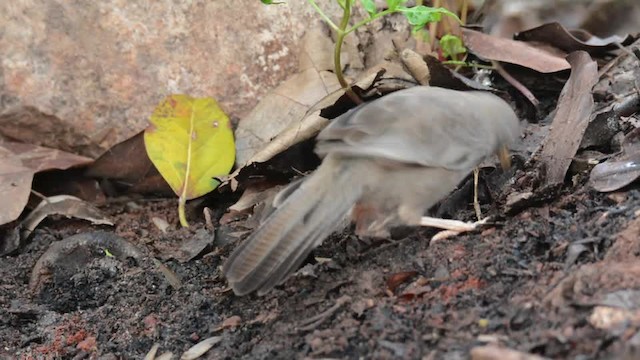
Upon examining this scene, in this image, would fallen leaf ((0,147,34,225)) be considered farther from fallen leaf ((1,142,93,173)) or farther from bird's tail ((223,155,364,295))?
bird's tail ((223,155,364,295))

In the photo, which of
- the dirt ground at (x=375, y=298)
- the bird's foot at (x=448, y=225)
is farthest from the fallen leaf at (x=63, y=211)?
the bird's foot at (x=448, y=225)

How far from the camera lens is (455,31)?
14.7 feet

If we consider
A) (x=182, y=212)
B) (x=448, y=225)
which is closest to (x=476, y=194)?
(x=448, y=225)

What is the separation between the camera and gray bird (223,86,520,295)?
3.03 m

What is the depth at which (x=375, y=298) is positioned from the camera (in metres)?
2.80

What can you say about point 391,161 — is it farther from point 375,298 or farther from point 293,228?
point 375,298

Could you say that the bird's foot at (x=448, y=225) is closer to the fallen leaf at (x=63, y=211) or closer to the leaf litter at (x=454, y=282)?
the leaf litter at (x=454, y=282)

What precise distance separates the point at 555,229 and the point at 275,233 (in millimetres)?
1000

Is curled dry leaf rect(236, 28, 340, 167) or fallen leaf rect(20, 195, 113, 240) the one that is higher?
curled dry leaf rect(236, 28, 340, 167)

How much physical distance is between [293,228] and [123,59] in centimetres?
172

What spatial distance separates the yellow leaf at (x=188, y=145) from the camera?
399 centimetres

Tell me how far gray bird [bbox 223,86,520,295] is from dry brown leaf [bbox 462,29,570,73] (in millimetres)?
644

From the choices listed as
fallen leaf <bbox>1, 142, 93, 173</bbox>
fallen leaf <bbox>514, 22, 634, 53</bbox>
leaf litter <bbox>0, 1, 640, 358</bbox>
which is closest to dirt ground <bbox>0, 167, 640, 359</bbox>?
leaf litter <bbox>0, 1, 640, 358</bbox>

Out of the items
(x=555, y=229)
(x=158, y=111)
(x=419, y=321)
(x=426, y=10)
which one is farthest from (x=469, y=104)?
(x=158, y=111)
